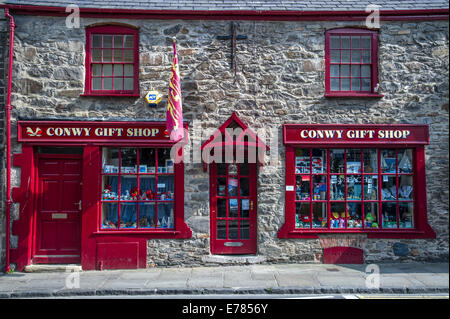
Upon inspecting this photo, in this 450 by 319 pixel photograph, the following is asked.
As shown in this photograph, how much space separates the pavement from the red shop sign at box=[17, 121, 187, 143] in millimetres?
3154

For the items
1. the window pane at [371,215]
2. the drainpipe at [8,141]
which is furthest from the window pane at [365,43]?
the drainpipe at [8,141]

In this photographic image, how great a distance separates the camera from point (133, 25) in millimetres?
9414

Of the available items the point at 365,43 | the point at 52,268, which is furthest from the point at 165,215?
the point at 365,43

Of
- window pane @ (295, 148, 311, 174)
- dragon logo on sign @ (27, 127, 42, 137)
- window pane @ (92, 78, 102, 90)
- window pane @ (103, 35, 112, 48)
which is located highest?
window pane @ (103, 35, 112, 48)

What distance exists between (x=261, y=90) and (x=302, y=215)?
333cm

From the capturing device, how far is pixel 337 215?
9602mm

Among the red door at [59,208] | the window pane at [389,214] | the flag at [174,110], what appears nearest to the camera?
the flag at [174,110]

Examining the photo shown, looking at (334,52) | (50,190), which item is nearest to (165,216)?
(50,190)

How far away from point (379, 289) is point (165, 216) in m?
5.08

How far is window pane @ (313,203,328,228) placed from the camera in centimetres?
959

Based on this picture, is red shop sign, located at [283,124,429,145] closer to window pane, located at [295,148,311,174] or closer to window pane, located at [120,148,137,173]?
window pane, located at [295,148,311,174]

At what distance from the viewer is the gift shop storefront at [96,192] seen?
9102mm

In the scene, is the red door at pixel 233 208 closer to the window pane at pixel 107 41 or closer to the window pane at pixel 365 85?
the window pane at pixel 365 85

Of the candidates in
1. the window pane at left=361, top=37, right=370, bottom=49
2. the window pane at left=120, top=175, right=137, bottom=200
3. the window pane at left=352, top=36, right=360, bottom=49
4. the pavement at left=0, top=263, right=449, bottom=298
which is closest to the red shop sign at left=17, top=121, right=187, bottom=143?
the window pane at left=120, top=175, right=137, bottom=200
